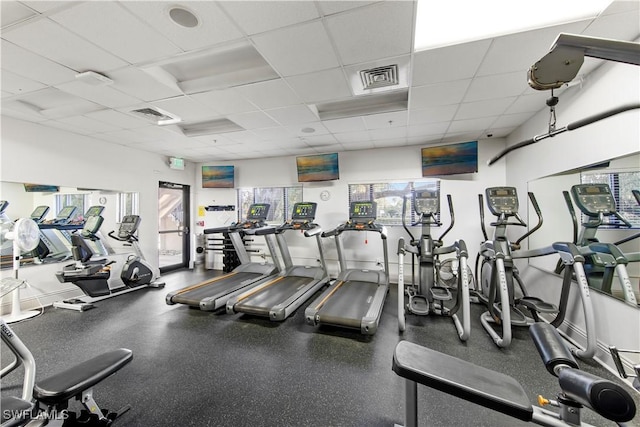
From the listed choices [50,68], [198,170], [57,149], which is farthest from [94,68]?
[198,170]

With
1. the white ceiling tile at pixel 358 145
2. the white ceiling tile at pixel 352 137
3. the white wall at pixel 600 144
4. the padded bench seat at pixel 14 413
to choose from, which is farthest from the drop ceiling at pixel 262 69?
the padded bench seat at pixel 14 413

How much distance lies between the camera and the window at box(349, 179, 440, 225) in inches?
210

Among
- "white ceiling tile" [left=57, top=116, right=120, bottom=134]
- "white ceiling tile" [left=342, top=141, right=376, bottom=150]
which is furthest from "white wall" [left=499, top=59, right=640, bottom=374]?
"white ceiling tile" [left=57, top=116, right=120, bottom=134]

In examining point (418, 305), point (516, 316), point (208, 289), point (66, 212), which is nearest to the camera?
point (516, 316)

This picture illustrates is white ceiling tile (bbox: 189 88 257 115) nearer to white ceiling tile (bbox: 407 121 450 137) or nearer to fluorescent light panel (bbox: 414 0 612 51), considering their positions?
fluorescent light panel (bbox: 414 0 612 51)

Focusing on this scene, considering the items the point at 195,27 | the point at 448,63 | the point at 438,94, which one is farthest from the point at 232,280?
the point at 448,63

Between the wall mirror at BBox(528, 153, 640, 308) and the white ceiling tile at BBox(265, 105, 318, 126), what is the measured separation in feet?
11.1

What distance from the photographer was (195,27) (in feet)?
6.37

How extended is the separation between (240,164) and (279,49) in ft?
15.7

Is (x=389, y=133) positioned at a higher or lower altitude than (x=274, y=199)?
higher

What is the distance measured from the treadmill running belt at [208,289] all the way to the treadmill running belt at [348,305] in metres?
1.92

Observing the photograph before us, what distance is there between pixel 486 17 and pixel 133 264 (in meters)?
6.23

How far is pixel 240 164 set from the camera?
262 inches

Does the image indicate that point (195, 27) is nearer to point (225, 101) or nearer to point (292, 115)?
point (225, 101)
